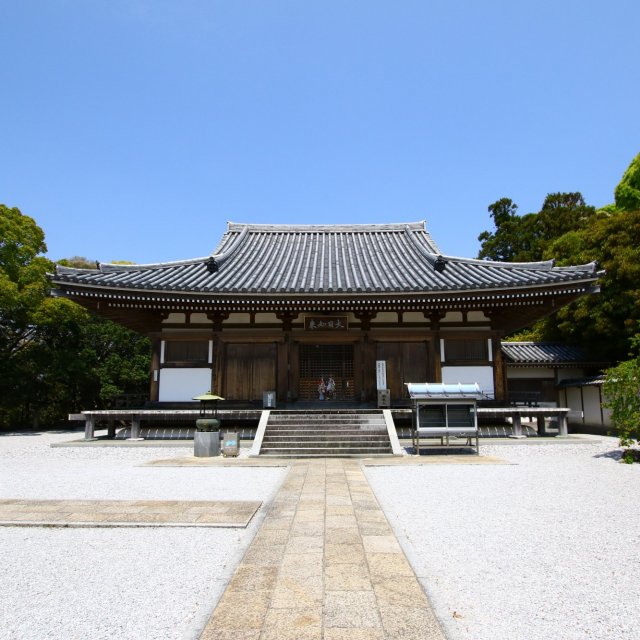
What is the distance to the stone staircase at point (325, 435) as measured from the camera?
11039 mm

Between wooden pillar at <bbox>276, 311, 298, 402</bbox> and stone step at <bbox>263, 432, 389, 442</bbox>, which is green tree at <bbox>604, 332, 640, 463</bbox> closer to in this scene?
stone step at <bbox>263, 432, 389, 442</bbox>

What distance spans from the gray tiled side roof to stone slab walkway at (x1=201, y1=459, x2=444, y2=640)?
9.06 metres

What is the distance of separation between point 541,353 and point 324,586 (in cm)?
1902

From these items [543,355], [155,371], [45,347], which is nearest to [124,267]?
[155,371]

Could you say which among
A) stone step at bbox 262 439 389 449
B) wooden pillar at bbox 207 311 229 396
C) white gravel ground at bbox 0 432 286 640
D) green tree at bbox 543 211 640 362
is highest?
green tree at bbox 543 211 640 362

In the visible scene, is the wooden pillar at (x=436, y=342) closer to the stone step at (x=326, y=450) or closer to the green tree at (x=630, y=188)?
the stone step at (x=326, y=450)

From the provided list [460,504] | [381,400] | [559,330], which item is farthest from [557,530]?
[559,330]

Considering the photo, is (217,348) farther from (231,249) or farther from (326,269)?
(231,249)

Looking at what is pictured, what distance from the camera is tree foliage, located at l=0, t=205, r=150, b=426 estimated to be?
20.6m

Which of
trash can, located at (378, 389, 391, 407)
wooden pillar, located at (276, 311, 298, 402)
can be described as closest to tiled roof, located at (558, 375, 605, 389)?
trash can, located at (378, 389, 391, 407)

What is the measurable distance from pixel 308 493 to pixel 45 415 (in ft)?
77.4

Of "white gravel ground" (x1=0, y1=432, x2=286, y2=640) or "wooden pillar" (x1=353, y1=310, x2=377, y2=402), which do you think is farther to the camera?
"wooden pillar" (x1=353, y1=310, x2=377, y2=402)

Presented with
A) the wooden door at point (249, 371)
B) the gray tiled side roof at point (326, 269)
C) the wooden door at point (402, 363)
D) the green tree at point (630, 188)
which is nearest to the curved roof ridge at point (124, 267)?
the gray tiled side roof at point (326, 269)

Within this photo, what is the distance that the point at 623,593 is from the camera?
3334mm
